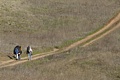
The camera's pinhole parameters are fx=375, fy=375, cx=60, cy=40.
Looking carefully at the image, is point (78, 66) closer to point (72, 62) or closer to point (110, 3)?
point (72, 62)

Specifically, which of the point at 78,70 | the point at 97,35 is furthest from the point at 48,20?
the point at 78,70

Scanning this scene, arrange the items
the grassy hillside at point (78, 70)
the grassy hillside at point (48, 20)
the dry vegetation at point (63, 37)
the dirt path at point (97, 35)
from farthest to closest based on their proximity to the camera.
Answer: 1. the grassy hillside at point (48, 20)
2. the dirt path at point (97, 35)
3. the dry vegetation at point (63, 37)
4. the grassy hillside at point (78, 70)

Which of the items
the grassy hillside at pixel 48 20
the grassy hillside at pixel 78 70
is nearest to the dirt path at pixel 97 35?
the grassy hillside at pixel 48 20

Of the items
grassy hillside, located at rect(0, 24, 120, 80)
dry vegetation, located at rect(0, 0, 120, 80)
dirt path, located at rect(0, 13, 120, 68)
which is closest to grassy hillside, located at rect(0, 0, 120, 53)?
dry vegetation, located at rect(0, 0, 120, 80)

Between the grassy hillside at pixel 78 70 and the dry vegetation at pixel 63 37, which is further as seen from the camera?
the dry vegetation at pixel 63 37

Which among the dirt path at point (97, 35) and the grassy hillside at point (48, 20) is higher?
the grassy hillside at point (48, 20)

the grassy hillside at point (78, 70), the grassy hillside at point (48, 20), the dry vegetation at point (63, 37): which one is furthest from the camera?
the grassy hillside at point (48, 20)

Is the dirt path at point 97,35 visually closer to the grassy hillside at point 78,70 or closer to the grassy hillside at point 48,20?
the grassy hillside at point 48,20
